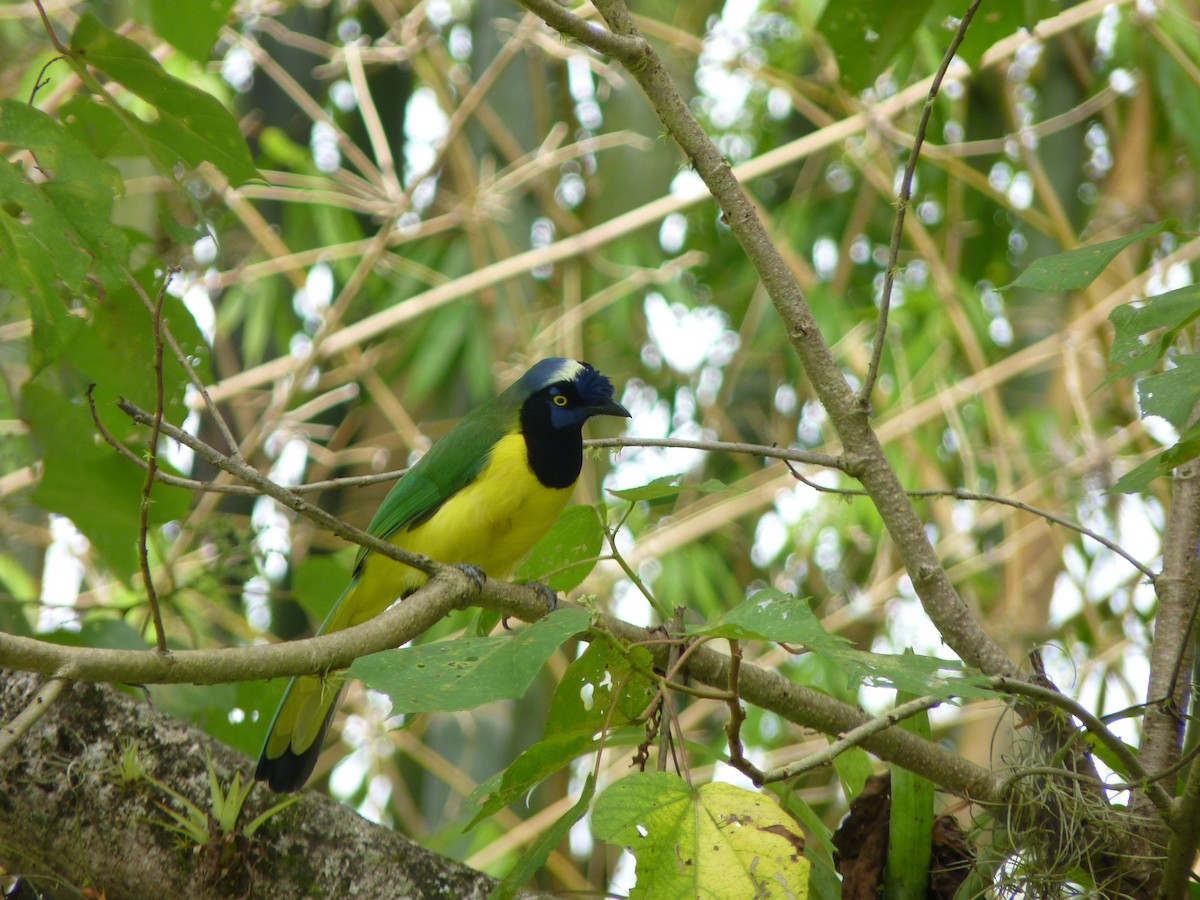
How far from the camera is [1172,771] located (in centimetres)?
163

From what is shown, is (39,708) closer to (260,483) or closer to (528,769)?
(260,483)

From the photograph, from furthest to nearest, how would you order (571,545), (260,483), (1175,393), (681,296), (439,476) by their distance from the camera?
(681,296) < (439,476) < (571,545) < (260,483) < (1175,393)

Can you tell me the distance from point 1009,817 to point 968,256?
6.12 meters

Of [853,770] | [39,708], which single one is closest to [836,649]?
[853,770]

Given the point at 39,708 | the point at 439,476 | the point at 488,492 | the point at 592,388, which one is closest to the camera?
the point at 39,708

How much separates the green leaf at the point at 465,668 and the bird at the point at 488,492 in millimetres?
1511

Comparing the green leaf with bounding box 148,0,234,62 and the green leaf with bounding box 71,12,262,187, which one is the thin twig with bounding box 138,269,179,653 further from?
the green leaf with bounding box 148,0,234,62

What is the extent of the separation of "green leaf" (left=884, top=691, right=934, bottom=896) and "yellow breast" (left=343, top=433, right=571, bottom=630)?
1439 mm

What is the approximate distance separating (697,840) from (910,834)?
1.94ft

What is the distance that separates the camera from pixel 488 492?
3166mm

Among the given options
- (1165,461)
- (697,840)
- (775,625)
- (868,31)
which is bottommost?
(697,840)

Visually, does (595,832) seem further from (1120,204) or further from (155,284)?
(1120,204)

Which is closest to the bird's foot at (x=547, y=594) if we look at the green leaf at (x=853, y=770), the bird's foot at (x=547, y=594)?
the bird's foot at (x=547, y=594)

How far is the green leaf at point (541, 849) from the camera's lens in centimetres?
164
